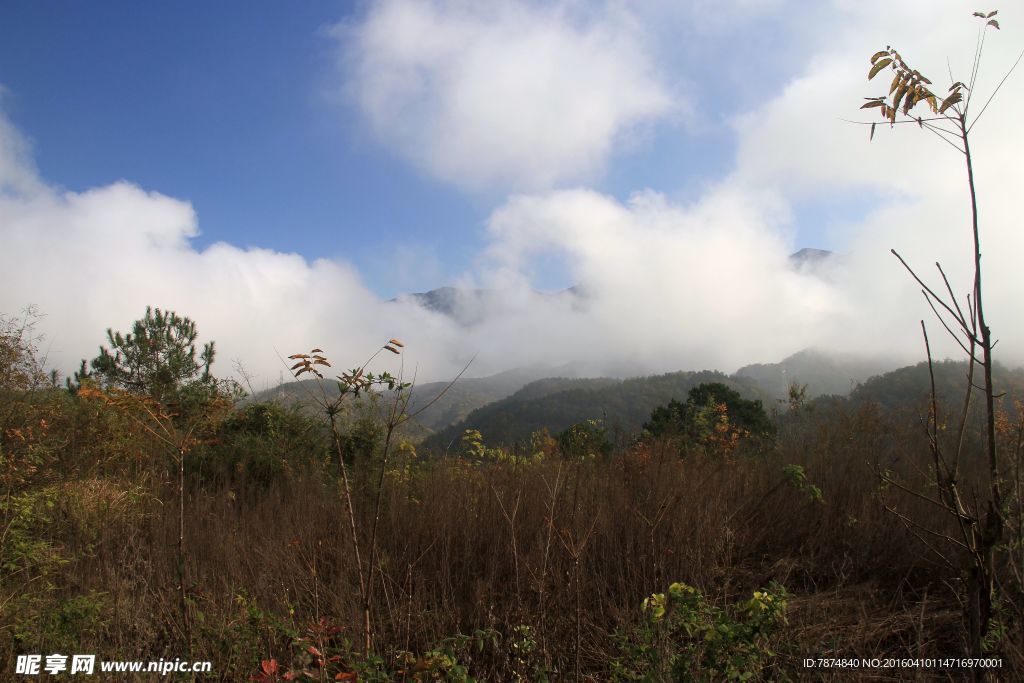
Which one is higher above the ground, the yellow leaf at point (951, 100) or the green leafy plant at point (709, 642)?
the yellow leaf at point (951, 100)

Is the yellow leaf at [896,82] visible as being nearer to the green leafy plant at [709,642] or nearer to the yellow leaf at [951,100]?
the yellow leaf at [951,100]

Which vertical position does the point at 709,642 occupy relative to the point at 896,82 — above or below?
below

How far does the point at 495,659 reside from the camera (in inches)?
117

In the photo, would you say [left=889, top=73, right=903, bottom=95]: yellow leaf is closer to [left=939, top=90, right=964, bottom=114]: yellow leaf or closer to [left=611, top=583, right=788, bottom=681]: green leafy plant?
[left=939, top=90, right=964, bottom=114]: yellow leaf

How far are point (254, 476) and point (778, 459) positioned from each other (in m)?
7.36

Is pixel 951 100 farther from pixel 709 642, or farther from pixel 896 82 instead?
pixel 709 642

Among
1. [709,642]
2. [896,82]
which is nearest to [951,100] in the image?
[896,82]

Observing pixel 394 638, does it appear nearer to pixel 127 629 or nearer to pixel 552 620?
pixel 552 620

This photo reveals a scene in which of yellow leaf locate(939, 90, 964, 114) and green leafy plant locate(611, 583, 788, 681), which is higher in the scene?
yellow leaf locate(939, 90, 964, 114)

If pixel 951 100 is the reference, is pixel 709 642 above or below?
below

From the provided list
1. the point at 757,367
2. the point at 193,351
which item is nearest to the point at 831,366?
the point at 757,367

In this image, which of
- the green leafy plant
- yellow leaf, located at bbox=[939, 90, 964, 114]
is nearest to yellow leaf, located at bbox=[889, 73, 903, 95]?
yellow leaf, located at bbox=[939, 90, 964, 114]

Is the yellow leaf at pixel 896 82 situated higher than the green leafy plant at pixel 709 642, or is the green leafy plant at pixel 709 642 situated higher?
the yellow leaf at pixel 896 82

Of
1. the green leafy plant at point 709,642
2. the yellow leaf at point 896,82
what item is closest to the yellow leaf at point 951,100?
the yellow leaf at point 896,82
